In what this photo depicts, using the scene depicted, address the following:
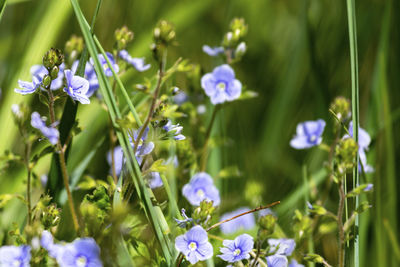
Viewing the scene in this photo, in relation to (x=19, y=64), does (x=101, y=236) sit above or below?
below

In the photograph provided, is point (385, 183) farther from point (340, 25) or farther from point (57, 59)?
point (57, 59)

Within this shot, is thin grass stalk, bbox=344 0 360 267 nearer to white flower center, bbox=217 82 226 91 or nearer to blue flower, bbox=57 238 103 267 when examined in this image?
white flower center, bbox=217 82 226 91

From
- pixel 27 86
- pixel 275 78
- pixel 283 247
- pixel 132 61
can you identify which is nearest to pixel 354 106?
pixel 283 247

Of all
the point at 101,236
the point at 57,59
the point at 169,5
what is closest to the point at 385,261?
the point at 101,236

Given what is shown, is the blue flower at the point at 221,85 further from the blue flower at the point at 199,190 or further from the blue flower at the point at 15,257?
the blue flower at the point at 15,257

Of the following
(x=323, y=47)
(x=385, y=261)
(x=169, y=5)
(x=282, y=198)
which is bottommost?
(x=385, y=261)
